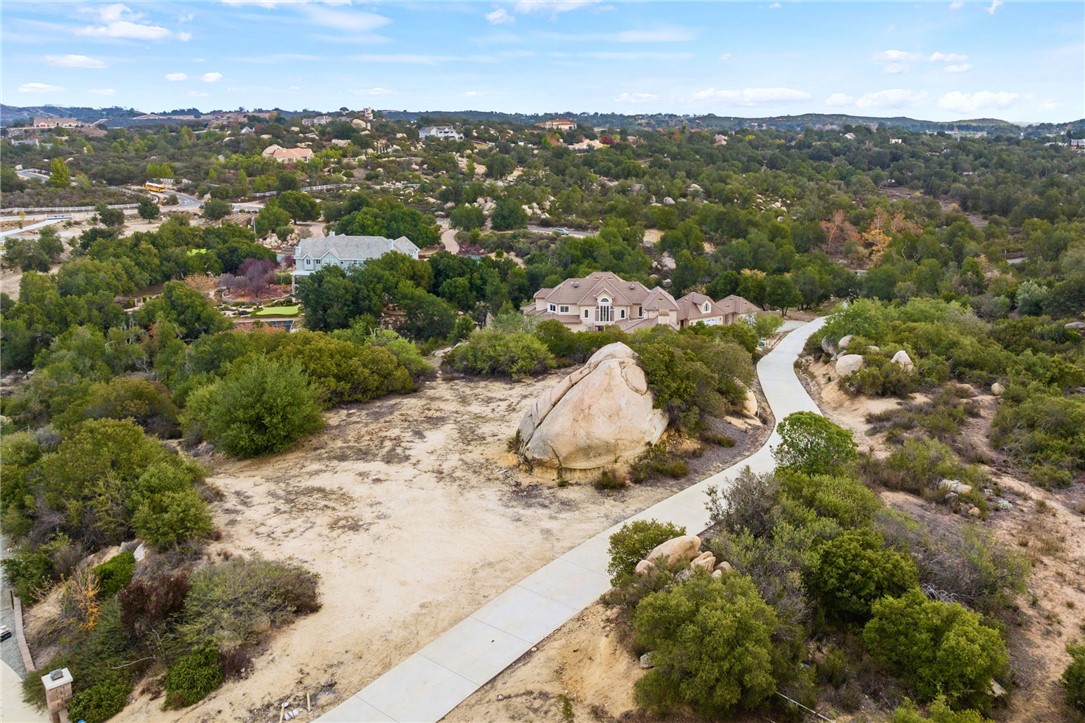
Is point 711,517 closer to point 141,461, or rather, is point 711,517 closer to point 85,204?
point 141,461

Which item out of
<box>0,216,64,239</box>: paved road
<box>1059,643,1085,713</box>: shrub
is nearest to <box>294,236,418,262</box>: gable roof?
<box>0,216,64,239</box>: paved road

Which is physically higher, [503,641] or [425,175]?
[425,175]

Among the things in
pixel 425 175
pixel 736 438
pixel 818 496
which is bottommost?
pixel 736 438

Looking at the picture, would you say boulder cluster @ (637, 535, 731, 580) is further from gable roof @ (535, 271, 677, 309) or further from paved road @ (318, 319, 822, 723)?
gable roof @ (535, 271, 677, 309)

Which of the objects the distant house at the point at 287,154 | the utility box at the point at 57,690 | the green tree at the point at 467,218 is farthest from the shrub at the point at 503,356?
the distant house at the point at 287,154

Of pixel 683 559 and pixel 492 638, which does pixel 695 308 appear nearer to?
pixel 683 559

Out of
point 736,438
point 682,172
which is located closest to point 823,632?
point 736,438

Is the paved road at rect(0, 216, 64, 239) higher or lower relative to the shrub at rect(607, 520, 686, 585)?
higher

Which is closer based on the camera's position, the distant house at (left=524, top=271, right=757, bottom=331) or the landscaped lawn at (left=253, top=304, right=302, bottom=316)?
the distant house at (left=524, top=271, right=757, bottom=331)
